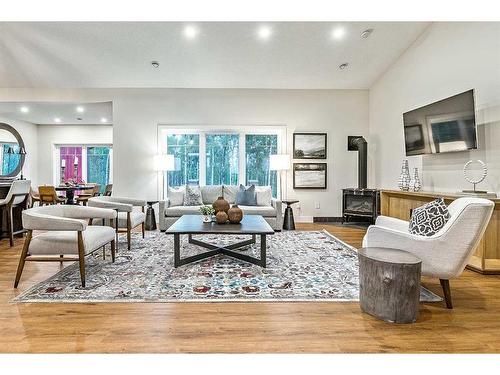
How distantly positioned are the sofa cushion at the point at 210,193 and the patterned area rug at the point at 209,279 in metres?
1.81

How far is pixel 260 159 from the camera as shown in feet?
20.7

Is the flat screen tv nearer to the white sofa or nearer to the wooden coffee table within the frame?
the white sofa

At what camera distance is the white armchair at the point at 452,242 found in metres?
2.05

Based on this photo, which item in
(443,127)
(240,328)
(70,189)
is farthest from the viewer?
(70,189)

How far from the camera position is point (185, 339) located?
5.69ft

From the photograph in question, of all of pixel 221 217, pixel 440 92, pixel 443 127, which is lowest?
pixel 221 217

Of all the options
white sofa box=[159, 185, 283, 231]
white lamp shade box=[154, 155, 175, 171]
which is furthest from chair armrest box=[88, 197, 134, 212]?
white lamp shade box=[154, 155, 175, 171]

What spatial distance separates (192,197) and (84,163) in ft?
18.5

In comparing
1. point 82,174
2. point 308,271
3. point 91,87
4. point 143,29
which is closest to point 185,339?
point 308,271

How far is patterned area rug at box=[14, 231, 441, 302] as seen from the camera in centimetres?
236

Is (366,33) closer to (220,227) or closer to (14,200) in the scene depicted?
(220,227)

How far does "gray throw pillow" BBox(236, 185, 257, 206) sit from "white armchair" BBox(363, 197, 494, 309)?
10.9 feet

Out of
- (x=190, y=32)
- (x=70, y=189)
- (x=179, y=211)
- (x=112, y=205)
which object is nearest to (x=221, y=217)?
(x=112, y=205)
